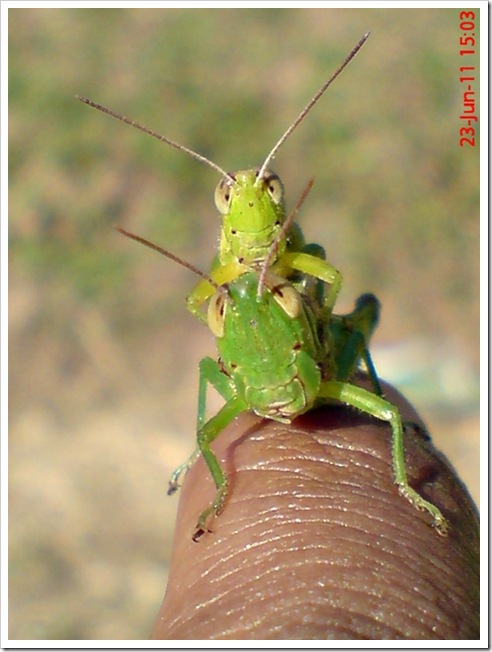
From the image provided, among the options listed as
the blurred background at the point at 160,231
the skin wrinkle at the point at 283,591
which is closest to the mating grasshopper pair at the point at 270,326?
the skin wrinkle at the point at 283,591

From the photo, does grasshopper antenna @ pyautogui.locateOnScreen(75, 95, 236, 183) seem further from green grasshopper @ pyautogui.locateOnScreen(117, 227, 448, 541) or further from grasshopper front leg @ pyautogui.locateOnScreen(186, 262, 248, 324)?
green grasshopper @ pyautogui.locateOnScreen(117, 227, 448, 541)

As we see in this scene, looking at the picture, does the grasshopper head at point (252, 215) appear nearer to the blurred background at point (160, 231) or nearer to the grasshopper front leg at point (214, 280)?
the grasshopper front leg at point (214, 280)

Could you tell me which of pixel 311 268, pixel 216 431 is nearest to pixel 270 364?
pixel 216 431

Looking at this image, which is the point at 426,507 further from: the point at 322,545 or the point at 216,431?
the point at 216,431

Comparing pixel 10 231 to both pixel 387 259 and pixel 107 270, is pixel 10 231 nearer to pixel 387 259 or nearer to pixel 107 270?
pixel 107 270

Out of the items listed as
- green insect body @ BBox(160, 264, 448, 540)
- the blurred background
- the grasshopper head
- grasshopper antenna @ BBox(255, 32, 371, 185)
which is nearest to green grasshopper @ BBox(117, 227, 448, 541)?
green insect body @ BBox(160, 264, 448, 540)

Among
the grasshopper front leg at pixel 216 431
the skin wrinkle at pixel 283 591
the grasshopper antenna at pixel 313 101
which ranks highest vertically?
the grasshopper antenna at pixel 313 101

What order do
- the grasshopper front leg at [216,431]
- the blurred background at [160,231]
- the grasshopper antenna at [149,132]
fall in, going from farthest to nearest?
1. the blurred background at [160,231]
2. the grasshopper front leg at [216,431]
3. the grasshopper antenna at [149,132]
